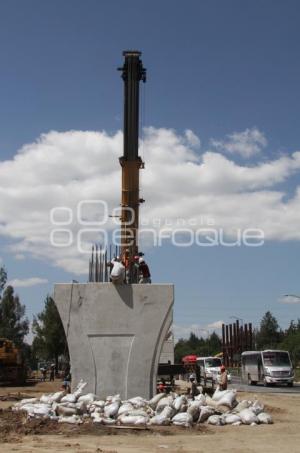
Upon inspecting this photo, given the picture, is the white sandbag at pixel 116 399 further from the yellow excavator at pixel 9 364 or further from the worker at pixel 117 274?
the yellow excavator at pixel 9 364

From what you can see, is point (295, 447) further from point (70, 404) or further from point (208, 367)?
point (208, 367)

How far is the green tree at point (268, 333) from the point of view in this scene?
101 meters

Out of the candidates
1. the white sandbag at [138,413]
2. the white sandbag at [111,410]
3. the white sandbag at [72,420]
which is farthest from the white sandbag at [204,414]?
the white sandbag at [72,420]

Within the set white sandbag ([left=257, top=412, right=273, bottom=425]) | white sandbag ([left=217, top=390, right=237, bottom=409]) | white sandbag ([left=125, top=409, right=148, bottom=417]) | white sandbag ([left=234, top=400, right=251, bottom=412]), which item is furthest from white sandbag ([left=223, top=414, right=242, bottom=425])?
white sandbag ([left=125, top=409, right=148, bottom=417])

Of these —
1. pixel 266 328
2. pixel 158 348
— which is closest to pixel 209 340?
pixel 266 328

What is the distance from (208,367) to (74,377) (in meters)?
34.1

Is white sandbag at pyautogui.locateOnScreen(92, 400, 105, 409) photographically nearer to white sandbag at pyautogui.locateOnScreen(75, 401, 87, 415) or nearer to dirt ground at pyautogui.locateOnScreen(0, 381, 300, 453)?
white sandbag at pyautogui.locateOnScreen(75, 401, 87, 415)

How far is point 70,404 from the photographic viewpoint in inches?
637

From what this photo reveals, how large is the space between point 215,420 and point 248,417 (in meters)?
0.92

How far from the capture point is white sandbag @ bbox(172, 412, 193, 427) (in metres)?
15.3

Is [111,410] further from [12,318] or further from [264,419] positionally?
[12,318]

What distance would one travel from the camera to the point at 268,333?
4028 inches

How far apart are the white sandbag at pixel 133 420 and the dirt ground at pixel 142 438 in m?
0.49

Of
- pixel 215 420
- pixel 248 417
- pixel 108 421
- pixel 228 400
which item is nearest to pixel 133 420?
pixel 108 421
